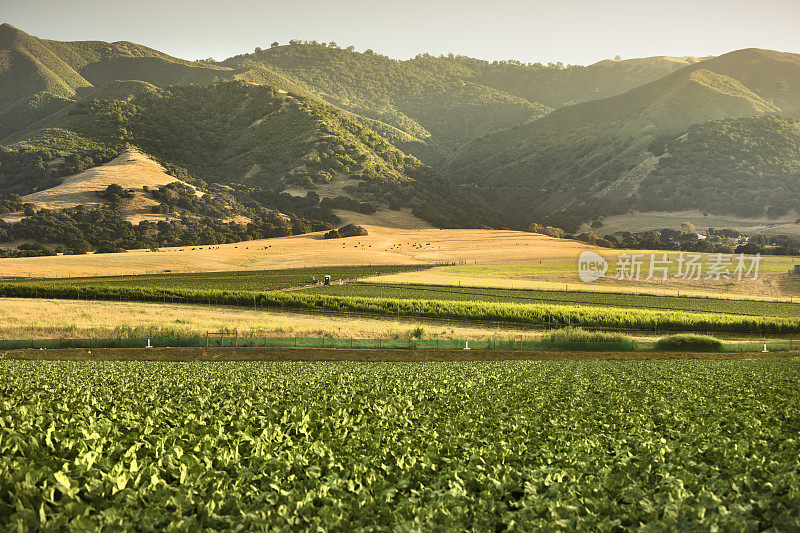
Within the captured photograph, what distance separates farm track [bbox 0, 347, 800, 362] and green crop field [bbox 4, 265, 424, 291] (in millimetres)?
39970

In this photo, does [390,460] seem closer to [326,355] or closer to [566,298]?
[326,355]

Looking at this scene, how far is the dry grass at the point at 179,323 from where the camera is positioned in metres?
60.5

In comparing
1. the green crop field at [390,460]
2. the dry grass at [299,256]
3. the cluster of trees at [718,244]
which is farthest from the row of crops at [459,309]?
the cluster of trees at [718,244]

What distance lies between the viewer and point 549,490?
10.9m

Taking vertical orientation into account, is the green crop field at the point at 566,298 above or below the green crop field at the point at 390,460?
below

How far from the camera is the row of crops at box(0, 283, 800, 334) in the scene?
75438 millimetres

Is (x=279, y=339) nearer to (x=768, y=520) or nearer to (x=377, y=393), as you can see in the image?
(x=377, y=393)

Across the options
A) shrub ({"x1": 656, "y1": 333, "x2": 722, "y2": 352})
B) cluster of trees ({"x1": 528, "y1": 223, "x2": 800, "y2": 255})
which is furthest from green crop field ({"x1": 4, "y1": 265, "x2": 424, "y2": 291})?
cluster of trees ({"x1": 528, "y1": 223, "x2": 800, "y2": 255})

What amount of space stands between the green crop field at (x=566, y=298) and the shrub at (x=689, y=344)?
73.8ft

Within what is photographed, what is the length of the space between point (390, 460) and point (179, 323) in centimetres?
5720

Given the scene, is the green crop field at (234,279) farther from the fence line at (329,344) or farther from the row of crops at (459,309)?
the fence line at (329,344)

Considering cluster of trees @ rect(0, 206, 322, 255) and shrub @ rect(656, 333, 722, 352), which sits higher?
cluster of trees @ rect(0, 206, 322, 255)

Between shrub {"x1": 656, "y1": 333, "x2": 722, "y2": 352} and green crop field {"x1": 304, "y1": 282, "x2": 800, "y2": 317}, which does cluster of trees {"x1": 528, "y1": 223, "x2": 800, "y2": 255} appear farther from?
shrub {"x1": 656, "y1": 333, "x2": 722, "y2": 352}

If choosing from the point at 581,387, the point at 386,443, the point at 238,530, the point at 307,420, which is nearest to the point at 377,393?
the point at 307,420
